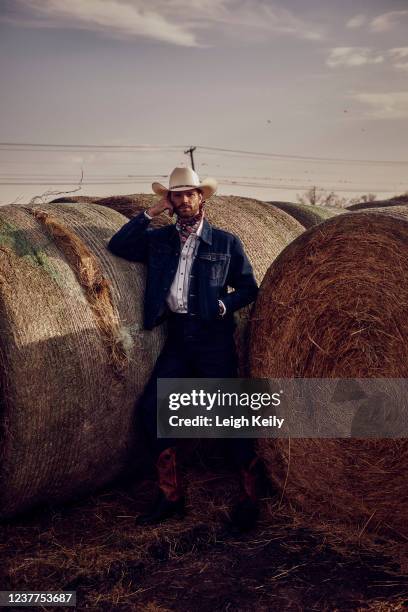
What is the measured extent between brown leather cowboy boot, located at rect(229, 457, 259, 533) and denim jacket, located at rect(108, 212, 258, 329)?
1.11 m

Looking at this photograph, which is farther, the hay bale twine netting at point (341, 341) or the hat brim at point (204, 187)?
the hat brim at point (204, 187)

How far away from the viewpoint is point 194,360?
5320mm

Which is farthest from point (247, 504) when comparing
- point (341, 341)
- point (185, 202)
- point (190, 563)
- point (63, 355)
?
point (185, 202)

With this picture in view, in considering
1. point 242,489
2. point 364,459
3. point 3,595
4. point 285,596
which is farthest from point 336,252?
point 3,595

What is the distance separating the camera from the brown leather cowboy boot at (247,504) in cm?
→ 495

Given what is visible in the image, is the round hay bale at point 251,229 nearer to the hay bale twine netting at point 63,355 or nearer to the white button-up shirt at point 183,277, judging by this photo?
the white button-up shirt at point 183,277

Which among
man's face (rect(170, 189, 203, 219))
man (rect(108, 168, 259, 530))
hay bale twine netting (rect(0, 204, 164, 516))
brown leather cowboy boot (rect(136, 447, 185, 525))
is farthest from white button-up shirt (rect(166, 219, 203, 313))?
brown leather cowboy boot (rect(136, 447, 185, 525))

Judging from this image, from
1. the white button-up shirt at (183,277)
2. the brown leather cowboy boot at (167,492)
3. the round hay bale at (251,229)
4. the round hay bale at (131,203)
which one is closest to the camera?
the brown leather cowboy boot at (167,492)

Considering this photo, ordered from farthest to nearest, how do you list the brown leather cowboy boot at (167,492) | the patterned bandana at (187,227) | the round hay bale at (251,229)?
the round hay bale at (251,229)
the patterned bandana at (187,227)
the brown leather cowboy boot at (167,492)

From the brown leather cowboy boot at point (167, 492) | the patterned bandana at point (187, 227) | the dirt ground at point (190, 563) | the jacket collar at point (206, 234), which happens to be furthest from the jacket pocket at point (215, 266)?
the dirt ground at point (190, 563)

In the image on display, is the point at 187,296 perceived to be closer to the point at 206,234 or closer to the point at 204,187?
the point at 206,234

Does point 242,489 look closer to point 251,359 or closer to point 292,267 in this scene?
point 251,359

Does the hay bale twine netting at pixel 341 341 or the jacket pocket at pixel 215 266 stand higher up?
the jacket pocket at pixel 215 266

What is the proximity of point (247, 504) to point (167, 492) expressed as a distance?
1.83 ft
